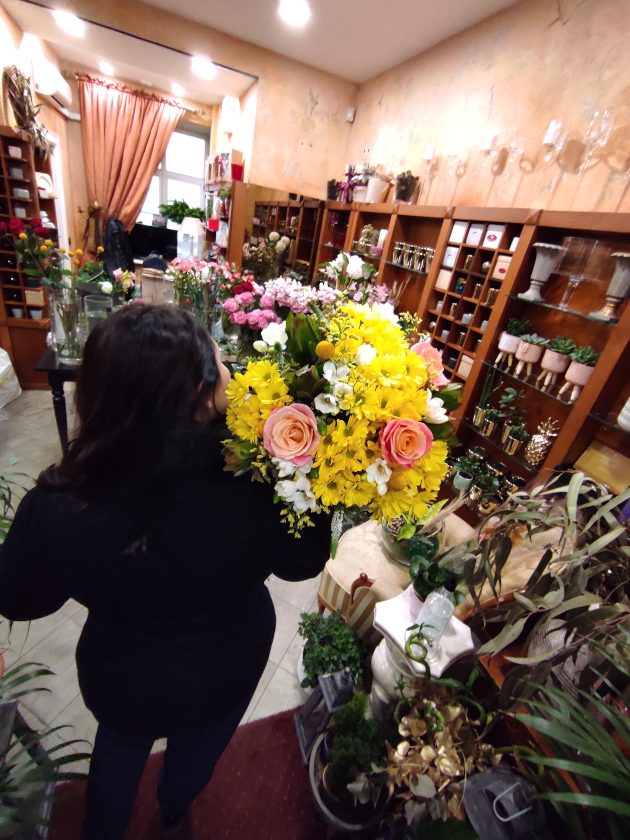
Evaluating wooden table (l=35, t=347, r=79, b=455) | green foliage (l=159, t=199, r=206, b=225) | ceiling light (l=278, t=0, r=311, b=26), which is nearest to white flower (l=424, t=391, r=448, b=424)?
wooden table (l=35, t=347, r=79, b=455)

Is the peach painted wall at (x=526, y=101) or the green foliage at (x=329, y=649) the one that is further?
the peach painted wall at (x=526, y=101)

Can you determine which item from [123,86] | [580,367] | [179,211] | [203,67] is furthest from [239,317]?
[123,86]

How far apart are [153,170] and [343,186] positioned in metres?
3.79

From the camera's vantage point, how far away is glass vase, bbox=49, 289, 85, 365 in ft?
7.05

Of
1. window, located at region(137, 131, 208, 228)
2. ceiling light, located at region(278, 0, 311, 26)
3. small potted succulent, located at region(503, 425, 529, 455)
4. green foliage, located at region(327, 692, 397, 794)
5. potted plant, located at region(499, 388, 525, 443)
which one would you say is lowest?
green foliage, located at region(327, 692, 397, 794)

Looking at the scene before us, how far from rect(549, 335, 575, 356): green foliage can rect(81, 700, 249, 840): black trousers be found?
1942 millimetres

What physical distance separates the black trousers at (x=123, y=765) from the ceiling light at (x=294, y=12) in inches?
158

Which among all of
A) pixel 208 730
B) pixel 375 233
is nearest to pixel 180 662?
pixel 208 730

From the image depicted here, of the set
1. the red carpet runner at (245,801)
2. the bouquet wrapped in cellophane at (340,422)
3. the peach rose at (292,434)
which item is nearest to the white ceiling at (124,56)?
the bouquet wrapped in cellophane at (340,422)

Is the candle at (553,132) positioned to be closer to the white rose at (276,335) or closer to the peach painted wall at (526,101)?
the peach painted wall at (526,101)

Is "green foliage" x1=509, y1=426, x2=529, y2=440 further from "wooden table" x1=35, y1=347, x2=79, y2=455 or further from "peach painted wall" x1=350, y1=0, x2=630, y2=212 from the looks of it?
"wooden table" x1=35, y1=347, x2=79, y2=455

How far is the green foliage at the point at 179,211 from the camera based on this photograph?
19.9ft

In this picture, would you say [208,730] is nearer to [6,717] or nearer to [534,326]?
[6,717]

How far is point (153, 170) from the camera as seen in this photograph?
5.65 meters
